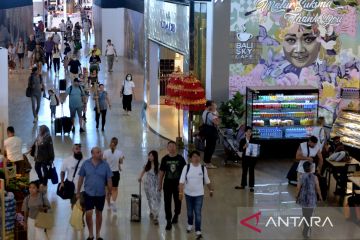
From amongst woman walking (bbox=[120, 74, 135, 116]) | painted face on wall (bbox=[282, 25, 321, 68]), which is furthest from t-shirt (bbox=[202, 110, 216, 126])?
woman walking (bbox=[120, 74, 135, 116])

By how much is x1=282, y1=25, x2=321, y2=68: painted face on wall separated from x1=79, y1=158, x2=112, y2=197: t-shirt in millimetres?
7616

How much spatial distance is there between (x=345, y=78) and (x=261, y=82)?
6.41ft

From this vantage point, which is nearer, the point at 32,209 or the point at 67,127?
the point at 32,209

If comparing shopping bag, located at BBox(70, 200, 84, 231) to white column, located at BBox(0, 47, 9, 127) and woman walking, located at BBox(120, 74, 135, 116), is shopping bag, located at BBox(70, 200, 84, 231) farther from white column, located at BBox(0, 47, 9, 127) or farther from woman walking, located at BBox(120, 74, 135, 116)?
woman walking, located at BBox(120, 74, 135, 116)

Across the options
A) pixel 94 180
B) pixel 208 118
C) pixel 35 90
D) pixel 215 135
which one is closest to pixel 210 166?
pixel 215 135

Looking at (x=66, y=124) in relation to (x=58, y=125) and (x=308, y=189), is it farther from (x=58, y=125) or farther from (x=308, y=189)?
(x=308, y=189)

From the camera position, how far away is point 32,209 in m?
10.5

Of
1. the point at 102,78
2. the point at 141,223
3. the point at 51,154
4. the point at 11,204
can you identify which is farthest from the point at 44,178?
the point at 102,78

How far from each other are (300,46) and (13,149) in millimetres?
7190

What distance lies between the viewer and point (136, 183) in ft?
47.5

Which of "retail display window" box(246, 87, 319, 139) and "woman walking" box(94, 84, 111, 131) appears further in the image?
"woman walking" box(94, 84, 111, 131)

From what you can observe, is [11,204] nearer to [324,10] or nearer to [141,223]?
[141,223]

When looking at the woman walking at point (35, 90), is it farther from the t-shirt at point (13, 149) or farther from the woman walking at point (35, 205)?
the woman walking at point (35, 205)

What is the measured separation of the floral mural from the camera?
1700 centimetres
